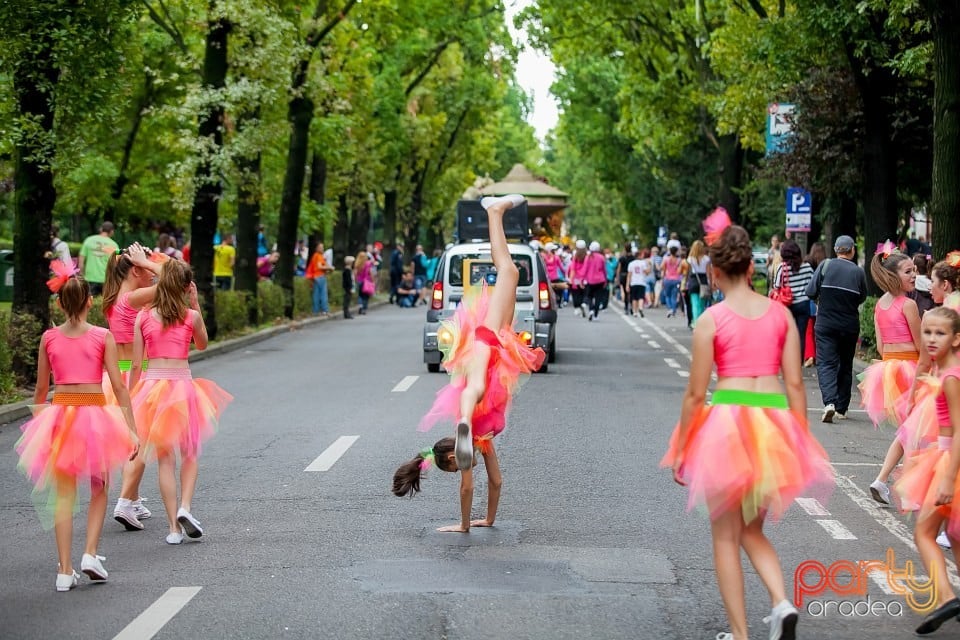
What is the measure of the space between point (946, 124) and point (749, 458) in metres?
13.8

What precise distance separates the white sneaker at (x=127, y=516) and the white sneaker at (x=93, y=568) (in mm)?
1464

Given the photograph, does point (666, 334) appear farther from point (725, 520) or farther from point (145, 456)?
point (725, 520)

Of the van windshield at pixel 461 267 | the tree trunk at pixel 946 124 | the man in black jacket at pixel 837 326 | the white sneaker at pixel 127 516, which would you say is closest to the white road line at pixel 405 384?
the van windshield at pixel 461 267

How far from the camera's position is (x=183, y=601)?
22.1 ft

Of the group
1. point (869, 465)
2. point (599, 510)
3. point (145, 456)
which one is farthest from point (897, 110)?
point (145, 456)

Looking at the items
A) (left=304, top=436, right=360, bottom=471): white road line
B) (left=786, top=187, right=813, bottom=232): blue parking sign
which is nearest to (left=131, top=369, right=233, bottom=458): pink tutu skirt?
(left=304, top=436, right=360, bottom=471): white road line

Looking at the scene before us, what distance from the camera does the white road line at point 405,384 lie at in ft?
57.0

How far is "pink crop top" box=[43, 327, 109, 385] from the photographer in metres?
7.38

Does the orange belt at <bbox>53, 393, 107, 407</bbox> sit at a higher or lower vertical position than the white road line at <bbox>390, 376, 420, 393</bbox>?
higher

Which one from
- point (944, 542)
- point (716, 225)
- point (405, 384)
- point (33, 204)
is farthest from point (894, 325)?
point (33, 204)

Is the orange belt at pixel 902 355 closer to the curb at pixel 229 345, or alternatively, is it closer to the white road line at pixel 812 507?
the white road line at pixel 812 507

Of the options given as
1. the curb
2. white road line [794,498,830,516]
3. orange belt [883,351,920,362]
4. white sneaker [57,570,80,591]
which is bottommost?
the curb

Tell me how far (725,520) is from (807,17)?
17914 mm

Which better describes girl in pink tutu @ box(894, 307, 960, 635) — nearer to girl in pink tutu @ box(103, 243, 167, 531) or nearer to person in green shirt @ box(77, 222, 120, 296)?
girl in pink tutu @ box(103, 243, 167, 531)
